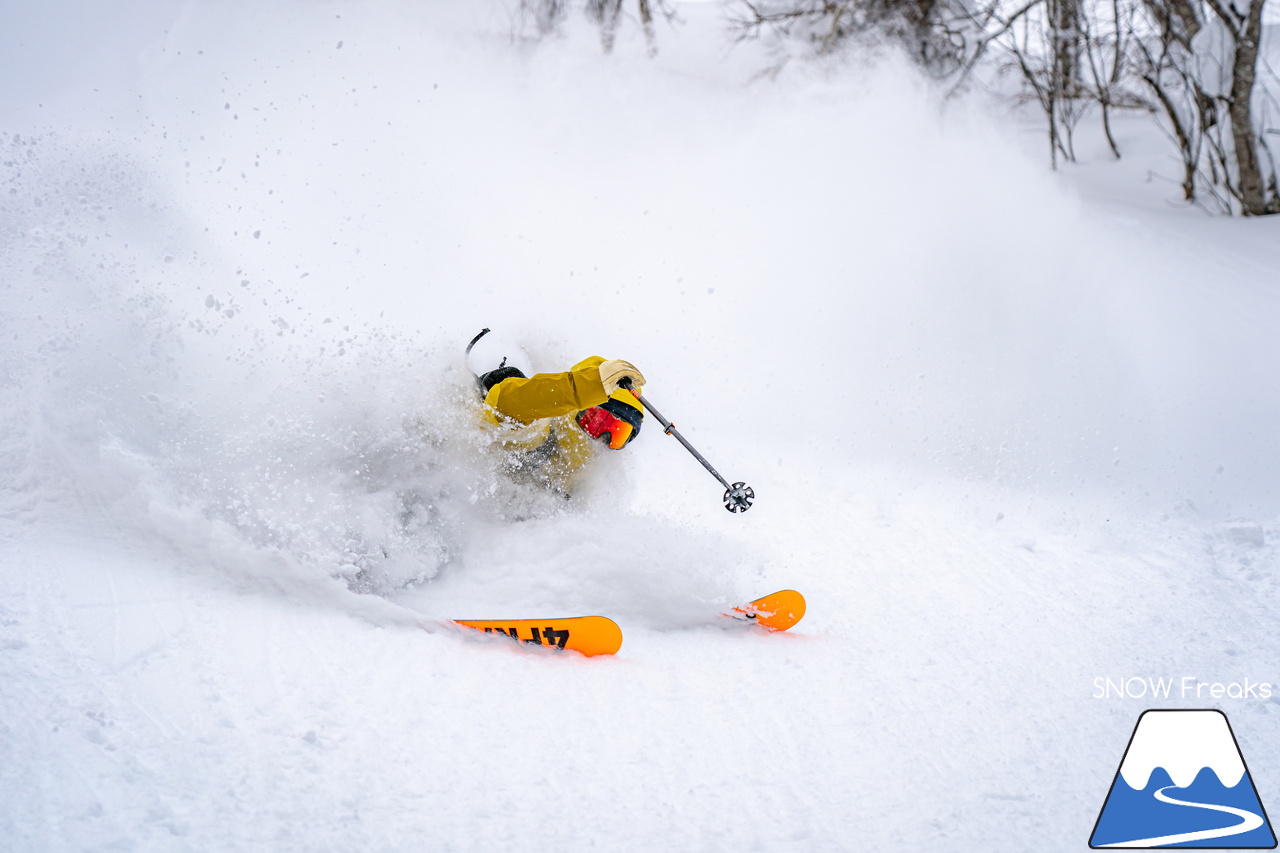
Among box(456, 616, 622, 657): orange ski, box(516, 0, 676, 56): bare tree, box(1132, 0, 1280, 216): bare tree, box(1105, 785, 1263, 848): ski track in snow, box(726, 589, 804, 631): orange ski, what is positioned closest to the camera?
box(1105, 785, 1263, 848): ski track in snow

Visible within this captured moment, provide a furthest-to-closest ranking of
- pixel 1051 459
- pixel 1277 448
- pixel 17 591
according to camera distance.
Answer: pixel 1051 459
pixel 1277 448
pixel 17 591

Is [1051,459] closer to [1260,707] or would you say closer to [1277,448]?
[1277,448]

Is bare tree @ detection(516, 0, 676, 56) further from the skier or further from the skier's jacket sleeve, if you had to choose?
the skier's jacket sleeve

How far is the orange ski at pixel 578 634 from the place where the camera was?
2.82 m

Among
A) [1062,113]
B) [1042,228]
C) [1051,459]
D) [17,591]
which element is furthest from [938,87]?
[17,591]

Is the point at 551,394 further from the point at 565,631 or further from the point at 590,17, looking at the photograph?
the point at 590,17

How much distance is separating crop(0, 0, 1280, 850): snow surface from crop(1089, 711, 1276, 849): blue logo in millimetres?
74

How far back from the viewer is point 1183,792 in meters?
2.27

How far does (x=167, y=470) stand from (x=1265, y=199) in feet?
30.9

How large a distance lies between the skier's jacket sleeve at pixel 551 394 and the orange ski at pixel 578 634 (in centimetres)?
89

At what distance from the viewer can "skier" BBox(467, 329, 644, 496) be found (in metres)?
3.19

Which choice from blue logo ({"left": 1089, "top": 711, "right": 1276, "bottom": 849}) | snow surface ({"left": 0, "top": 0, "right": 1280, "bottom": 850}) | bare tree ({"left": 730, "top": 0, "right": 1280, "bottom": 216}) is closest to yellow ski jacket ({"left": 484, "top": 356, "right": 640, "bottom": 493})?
snow surface ({"left": 0, "top": 0, "right": 1280, "bottom": 850})

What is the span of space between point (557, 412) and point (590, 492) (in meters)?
0.65

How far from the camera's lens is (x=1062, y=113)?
36.3ft
